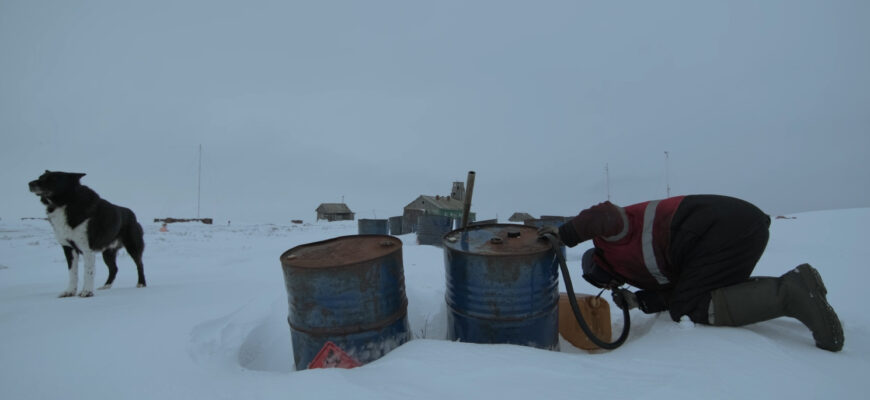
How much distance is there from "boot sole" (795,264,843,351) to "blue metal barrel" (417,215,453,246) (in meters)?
9.17

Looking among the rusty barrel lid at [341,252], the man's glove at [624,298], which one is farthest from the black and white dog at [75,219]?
the man's glove at [624,298]

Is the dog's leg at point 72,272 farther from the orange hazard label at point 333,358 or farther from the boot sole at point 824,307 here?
the boot sole at point 824,307

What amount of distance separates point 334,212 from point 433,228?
4425 centimetres

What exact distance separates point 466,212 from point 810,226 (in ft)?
48.4

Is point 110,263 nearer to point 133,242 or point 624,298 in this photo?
point 133,242

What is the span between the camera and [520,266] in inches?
108

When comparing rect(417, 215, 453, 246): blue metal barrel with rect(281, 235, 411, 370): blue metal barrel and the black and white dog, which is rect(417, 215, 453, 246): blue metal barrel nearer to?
the black and white dog

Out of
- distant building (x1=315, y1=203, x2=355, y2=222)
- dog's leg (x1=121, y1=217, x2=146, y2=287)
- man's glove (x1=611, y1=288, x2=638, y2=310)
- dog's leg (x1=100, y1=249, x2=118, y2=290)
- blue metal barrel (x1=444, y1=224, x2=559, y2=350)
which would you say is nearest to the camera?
blue metal barrel (x1=444, y1=224, x2=559, y2=350)

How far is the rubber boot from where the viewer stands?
2184 millimetres

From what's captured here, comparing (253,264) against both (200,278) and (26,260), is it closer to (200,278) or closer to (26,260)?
(200,278)

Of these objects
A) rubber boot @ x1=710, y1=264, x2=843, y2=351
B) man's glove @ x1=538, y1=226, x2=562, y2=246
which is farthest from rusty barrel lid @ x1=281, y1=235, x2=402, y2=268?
rubber boot @ x1=710, y1=264, x2=843, y2=351

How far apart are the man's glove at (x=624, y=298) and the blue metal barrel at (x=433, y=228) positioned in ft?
27.1

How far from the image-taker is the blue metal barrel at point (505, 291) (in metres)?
2.75

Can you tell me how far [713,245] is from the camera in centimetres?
254
